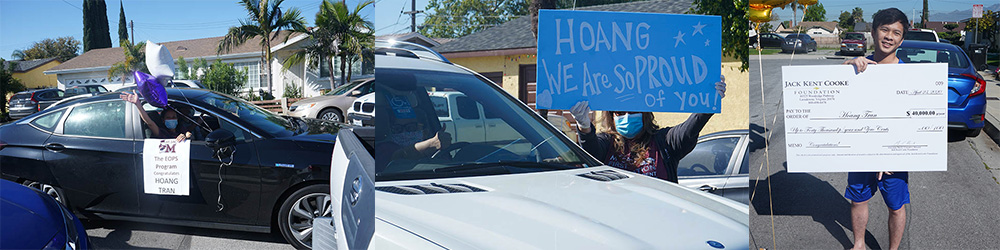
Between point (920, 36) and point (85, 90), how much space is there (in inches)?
184

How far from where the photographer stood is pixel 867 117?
9.27ft

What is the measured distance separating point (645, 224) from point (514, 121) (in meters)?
0.62

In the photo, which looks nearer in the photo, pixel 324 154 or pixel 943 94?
pixel 943 94

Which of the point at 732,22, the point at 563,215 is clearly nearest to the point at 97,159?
the point at 563,215

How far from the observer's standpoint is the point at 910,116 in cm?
281

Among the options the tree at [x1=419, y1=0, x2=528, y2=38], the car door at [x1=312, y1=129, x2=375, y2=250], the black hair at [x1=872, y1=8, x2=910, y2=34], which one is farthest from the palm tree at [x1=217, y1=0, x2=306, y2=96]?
the black hair at [x1=872, y1=8, x2=910, y2=34]

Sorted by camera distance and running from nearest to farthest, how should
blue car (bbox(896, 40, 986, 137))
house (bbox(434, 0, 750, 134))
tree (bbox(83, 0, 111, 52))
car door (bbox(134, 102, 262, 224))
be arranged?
house (bbox(434, 0, 750, 134)) → blue car (bbox(896, 40, 986, 137)) → tree (bbox(83, 0, 111, 52)) → car door (bbox(134, 102, 262, 224))

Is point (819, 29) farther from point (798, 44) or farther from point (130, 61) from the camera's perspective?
point (130, 61)

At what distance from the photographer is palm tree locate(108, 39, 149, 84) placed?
376cm

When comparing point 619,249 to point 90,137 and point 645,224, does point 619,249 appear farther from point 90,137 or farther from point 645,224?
point 90,137

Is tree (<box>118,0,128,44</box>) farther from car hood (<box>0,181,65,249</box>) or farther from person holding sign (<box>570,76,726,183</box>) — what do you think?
person holding sign (<box>570,76,726,183</box>)

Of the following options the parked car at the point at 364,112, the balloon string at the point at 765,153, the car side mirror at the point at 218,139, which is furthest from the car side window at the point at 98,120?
the balloon string at the point at 765,153

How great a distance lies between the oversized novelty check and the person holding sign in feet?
2.08

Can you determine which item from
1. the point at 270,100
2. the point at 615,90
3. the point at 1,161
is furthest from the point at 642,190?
the point at 1,161
